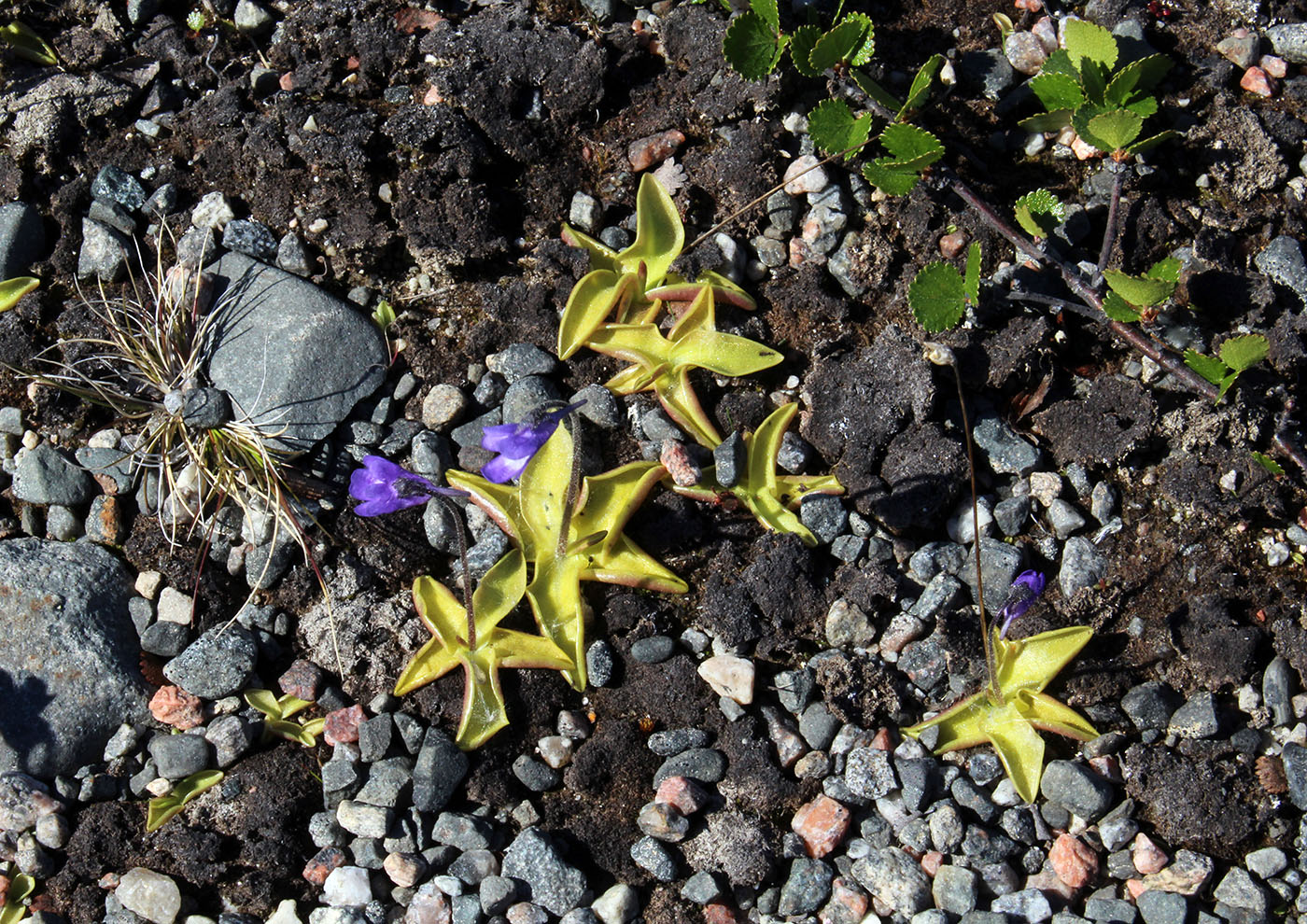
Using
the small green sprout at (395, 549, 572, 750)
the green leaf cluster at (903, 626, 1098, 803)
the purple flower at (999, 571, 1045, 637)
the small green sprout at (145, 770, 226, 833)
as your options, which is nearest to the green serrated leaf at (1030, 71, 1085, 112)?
the purple flower at (999, 571, 1045, 637)

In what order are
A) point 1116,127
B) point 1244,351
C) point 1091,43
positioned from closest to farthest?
point 1244,351 → point 1116,127 → point 1091,43

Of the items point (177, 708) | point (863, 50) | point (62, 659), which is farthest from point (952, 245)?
point (62, 659)

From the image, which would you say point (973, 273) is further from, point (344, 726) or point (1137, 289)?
point (344, 726)

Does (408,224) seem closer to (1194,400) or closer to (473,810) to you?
(473,810)

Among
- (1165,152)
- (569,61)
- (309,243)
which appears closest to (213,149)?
(309,243)

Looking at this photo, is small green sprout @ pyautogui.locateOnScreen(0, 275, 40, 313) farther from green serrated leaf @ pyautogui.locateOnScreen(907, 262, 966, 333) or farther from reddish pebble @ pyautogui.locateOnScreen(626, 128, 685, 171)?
green serrated leaf @ pyautogui.locateOnScreen(907, 262, 966, 333)

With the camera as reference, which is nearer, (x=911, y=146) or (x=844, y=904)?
(x=844, y=904)

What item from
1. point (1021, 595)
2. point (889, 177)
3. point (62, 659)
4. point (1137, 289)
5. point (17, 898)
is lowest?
point (17, 898)
